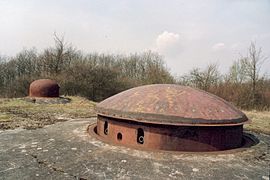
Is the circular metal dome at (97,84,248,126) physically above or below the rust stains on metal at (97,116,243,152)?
above

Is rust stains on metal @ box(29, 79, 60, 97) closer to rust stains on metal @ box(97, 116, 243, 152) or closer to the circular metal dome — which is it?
the circular metal dome

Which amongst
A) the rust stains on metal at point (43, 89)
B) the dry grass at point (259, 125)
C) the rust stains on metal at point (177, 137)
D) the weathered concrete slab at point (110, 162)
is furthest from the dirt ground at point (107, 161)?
the rust stains on metal at point (43, 89)

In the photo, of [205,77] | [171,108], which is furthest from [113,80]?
[171,108]

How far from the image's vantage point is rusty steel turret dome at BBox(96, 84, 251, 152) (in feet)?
18.2

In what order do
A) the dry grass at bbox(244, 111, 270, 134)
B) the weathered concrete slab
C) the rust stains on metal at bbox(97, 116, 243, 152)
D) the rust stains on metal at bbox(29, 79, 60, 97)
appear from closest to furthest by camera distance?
the weathered concrete slab < the rust stains on metal at bbox(97, 116, 243, 152) < the dry grass at bbox(244, 111, 270, 134) < the rust stains on metal at bbox(29, 79, 60, 97)

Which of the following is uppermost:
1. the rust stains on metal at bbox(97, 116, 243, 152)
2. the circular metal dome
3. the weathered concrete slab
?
the circular metal dome

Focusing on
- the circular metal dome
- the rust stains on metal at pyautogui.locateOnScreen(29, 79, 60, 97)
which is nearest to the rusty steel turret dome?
the circular metal dome

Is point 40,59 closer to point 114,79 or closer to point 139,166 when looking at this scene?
point 114,79

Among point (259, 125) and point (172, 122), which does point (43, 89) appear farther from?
point (172, 122)

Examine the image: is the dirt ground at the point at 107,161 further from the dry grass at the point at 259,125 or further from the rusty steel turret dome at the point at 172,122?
the dry grass at the point at 259,125

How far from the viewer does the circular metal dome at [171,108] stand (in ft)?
18.3

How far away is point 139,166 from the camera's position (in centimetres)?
467

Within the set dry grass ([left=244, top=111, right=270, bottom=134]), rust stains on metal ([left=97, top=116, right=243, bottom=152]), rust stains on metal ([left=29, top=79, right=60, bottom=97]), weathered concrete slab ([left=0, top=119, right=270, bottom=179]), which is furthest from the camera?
rust stains on metal ([left=29, top=79, right=60, bottom=97])

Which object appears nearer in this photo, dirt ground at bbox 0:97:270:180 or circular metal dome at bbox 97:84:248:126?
dirt ground at bbox 0:97:270:180
